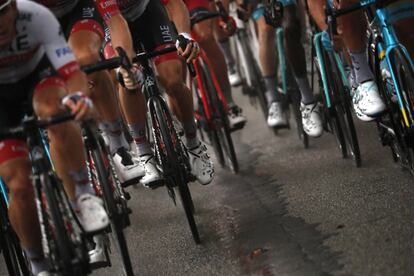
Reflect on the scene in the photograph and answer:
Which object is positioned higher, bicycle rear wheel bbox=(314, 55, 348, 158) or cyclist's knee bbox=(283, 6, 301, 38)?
cyclist's knee bbox=(283, 6, 301, 38)

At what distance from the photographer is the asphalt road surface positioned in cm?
670

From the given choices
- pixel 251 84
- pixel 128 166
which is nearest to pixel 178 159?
pixel 128 166

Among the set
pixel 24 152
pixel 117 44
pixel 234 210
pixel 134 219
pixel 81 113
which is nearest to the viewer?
pixel 81 113

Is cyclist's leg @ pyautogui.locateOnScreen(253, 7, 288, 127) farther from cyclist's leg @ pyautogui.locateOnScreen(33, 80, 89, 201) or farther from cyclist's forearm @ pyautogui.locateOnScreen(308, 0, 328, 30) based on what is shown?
cyclist's leg @ pyautogui.locateOnScreen(33, 80, 89, 201)

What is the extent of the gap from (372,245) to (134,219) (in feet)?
Answer: 11.6

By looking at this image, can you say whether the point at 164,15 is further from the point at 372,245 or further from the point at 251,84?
the point at 251,84

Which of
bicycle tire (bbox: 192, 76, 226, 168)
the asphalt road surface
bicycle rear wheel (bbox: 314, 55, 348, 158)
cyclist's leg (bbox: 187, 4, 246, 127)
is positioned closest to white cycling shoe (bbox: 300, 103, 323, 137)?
bicycle rear wheel (bbox: 314, 55, 348, 158)

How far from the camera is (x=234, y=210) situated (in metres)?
8.91

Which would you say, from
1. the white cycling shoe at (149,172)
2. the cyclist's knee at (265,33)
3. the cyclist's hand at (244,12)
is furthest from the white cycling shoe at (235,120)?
the white cycling shoe at (149,172)

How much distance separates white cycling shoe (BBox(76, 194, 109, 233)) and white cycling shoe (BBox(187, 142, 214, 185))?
213 centimetres

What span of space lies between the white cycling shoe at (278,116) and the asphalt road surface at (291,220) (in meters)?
0.34

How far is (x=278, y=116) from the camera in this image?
1131cm

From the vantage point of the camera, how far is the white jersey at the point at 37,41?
624cm

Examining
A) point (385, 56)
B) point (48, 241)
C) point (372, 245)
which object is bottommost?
point (372, 245)
